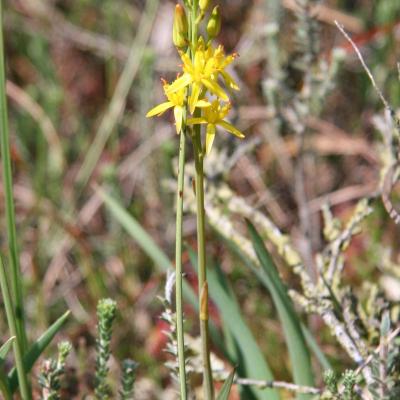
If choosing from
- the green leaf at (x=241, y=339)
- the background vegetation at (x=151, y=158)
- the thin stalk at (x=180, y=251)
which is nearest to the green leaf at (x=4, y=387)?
the thin stalk at (x=180, y=251)

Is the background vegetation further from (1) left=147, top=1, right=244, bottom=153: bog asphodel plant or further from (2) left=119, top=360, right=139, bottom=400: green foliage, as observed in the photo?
(1) left=147, top=1, right=244, bottom=153: bog asphodel plant

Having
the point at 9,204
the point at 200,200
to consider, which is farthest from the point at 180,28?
the point at 9,204

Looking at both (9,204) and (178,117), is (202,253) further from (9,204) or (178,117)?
(9,204)

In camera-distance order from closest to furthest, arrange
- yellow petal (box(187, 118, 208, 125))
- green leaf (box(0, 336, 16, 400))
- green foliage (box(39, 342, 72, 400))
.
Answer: yellow petal (box(187, 118, 208, 125)) → green leaf (box(0, 336, 16, 400)) → green foliage (box(39, 342, 72, 400))

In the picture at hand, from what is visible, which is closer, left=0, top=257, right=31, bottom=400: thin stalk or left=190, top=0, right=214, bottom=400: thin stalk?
left=190, top=0, right=214, bottom=400: thin stalk

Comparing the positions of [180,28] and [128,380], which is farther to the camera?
[128,380]

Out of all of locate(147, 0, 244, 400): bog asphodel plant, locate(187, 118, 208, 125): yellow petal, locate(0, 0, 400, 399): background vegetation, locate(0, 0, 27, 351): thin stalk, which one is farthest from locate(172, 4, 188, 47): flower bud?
locate(0, 0, 400, 399): background vegetation

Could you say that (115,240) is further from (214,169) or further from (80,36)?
(80,36)
